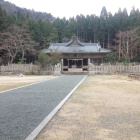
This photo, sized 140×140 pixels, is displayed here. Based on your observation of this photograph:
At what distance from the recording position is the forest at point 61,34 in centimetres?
2897

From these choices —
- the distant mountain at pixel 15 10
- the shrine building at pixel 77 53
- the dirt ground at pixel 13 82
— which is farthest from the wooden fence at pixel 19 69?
the distant mountain at pixel 15 10

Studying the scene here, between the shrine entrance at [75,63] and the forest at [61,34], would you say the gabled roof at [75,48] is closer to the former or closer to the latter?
the shrine entrance at [75,63]

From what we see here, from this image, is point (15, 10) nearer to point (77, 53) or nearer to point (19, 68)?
point (77, 53)

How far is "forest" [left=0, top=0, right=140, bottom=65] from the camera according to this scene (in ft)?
95.0

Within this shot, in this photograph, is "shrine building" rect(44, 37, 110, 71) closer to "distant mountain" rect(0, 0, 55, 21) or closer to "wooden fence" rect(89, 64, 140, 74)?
"wooden fence" rect(89, 64, 140, 74)

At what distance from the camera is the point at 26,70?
78.7 feet

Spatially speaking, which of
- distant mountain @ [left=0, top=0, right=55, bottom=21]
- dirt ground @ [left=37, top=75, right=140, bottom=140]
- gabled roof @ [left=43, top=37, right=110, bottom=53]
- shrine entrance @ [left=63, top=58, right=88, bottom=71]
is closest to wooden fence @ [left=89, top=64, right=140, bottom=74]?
gabled roof @ [left=43, top=37, right=110, bottom=53]

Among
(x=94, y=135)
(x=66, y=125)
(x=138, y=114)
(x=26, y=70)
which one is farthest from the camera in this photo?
(x=26, y=70)

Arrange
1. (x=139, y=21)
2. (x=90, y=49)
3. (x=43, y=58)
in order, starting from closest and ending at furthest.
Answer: (x=43, y=58) < (x=90, y=49) < (x=139, y=21)

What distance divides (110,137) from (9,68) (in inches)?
927

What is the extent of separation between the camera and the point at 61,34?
46.2 m

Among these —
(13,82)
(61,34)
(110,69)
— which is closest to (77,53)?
(110,69)

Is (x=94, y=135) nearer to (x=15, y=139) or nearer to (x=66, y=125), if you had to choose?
(x=66, y=125)

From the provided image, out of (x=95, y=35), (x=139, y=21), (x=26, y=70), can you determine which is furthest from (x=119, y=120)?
(x=95, y=35)
